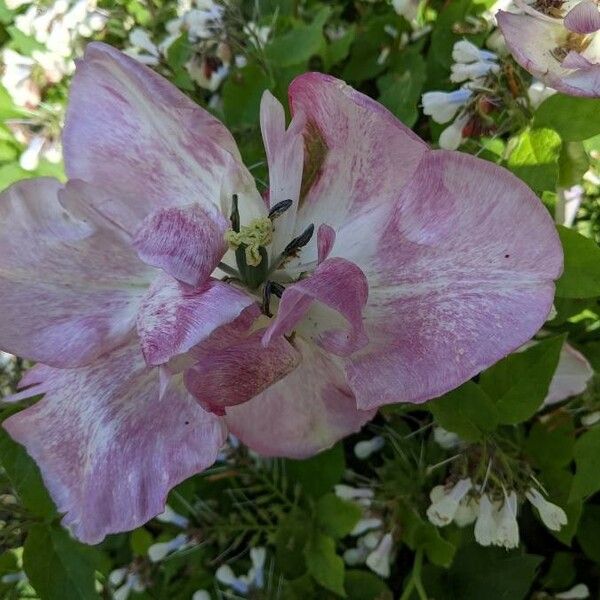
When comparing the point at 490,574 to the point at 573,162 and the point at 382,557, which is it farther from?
the point at 573,162

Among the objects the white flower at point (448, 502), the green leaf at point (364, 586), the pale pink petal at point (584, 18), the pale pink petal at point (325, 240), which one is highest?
the pale pink petal at point (584, 18)

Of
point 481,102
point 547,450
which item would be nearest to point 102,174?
point 481,102

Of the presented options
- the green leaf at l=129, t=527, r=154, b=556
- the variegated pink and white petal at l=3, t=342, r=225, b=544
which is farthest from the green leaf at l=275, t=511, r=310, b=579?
the variegated pink and white petal at l=3, t=342, r=225, b=544

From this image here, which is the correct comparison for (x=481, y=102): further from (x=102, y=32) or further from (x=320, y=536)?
(x=102, y=32)

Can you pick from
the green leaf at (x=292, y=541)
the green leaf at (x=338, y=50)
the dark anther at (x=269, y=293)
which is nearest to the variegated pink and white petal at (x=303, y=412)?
the dark anther at (x=269, y=293)

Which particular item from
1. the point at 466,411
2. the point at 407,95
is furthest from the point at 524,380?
the point at 407,95

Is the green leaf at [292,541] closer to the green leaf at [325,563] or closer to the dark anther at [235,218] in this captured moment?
the green leaf at [325,563]
